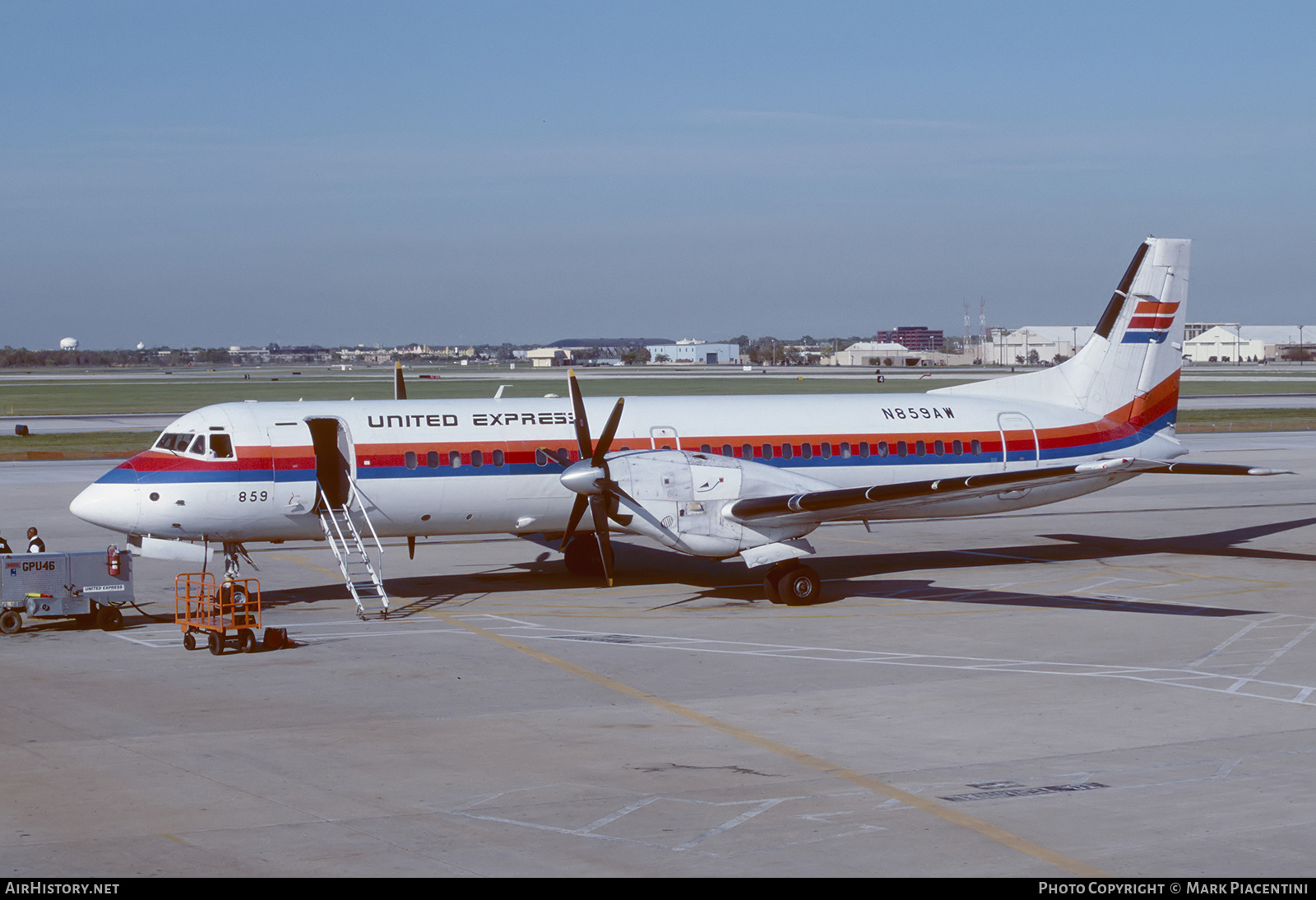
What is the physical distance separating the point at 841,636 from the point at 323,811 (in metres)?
11.4

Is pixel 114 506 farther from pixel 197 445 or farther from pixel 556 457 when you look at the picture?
pixel 556 457

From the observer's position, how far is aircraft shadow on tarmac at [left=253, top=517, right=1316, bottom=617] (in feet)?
84.9

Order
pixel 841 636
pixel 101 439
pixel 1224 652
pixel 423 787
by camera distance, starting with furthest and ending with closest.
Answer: pixel 101 439 → pixel 841 636 → pixel 1224 652 → pixel 423 787

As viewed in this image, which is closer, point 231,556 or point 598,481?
point 598,481

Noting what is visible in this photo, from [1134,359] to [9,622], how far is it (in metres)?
24.5

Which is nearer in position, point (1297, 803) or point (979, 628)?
point (1297, 803)

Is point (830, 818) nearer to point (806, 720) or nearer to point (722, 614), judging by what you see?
point (806, 720)

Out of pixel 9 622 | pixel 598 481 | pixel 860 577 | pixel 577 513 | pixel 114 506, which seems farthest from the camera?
pixel 860 577

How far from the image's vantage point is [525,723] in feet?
54.6

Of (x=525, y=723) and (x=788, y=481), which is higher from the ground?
(x=788, y=481)

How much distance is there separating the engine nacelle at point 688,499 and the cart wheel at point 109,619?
9104 mm

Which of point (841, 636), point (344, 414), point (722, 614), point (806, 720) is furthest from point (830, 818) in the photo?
point (344, 414)

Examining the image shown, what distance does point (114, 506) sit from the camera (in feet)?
78.5

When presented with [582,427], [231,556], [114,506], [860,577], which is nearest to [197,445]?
[114,506]
